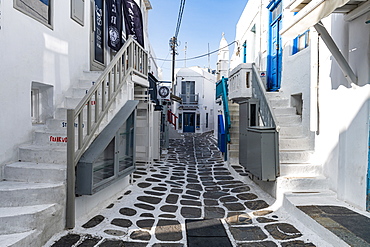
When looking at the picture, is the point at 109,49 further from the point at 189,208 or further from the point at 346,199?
the point at 346,199

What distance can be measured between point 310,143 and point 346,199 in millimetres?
1577

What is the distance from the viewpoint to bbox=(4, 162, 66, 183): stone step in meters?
3.31

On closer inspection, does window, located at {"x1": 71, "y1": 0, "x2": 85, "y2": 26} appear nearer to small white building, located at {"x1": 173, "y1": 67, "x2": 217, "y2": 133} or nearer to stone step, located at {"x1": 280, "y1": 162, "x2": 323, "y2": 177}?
stone step, located at {"x1": 280, "y1": 162, "x2": 323, "y2": 177}

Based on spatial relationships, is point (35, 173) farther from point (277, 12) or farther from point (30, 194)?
point (277, 12)

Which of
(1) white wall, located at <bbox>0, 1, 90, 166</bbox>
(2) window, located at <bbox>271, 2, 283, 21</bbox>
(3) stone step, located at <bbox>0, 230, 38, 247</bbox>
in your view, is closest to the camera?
(3) stone step, located at <bbox>0, 230, 38, 247</bbox>

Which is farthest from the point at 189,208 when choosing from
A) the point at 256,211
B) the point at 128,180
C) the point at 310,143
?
the point at 310,143

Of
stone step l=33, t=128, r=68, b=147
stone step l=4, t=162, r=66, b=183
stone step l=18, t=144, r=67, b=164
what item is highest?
stone step l=33, t=128, r=68, b=147

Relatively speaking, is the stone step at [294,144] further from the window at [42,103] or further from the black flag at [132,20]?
the black flag at [132,20]

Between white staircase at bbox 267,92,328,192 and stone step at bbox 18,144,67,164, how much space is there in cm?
359

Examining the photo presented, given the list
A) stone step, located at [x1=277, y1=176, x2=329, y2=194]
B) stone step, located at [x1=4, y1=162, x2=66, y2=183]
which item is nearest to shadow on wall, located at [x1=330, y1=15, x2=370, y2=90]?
stone step, located at [x1=277, y1=176, x2=329, y2=194]

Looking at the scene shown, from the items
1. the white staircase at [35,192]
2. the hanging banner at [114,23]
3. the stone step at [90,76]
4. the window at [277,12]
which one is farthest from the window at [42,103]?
the window at [277,12]

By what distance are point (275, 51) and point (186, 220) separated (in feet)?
19.8

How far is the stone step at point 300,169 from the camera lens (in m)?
4.58

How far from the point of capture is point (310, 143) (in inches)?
203
